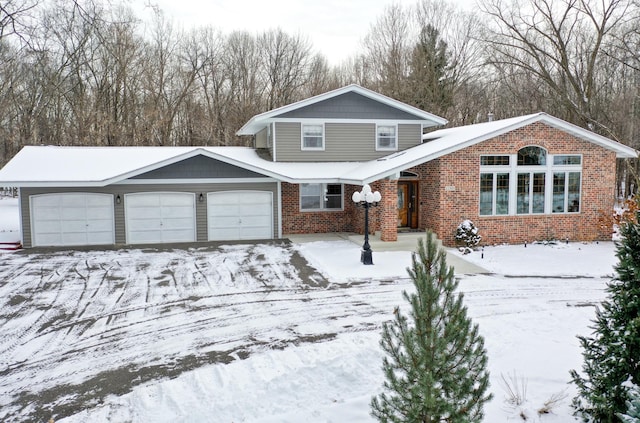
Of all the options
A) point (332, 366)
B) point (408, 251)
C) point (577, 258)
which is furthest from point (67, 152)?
point (577, 258)

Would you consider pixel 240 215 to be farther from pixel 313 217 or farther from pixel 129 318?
pixel 129 318

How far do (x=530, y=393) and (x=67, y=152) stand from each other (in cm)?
1941

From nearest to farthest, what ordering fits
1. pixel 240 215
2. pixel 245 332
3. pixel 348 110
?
pixel 245 332 → pixel 240 215 → pixel 348 110

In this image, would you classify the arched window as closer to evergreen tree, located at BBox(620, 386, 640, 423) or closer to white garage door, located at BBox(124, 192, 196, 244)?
white garage door, located at BBox(124, 192, 196, 244)

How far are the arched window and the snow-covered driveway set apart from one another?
4972 millimetres

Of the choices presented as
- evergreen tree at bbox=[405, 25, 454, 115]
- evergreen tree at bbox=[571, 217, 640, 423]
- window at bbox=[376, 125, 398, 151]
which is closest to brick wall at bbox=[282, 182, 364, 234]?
window at bbox=[376, 125, 398, 151]

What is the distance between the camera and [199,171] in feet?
58.9

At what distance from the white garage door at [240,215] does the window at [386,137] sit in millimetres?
5213

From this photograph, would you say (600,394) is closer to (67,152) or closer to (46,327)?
(46,327)

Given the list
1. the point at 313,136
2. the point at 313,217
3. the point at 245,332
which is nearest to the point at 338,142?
the point at 313,136

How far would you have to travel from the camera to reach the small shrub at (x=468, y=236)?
16.2 metres

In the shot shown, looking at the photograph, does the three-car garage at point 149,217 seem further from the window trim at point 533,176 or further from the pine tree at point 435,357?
the pine tree at point 435,357

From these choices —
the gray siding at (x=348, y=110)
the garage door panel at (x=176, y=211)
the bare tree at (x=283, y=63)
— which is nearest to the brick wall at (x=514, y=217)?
the gray siding at (x=348, y=110)

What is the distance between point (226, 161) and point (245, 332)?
10296mm
